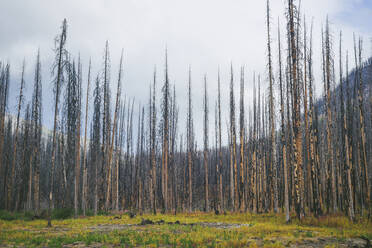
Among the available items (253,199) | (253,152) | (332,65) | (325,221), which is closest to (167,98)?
(253,152)

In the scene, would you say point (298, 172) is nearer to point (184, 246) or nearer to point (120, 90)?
point (184, 246)

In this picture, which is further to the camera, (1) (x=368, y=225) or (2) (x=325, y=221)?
(2) (x=325, y=221)

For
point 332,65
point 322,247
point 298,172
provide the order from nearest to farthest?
point 322,247, point 298,172, point 332,65

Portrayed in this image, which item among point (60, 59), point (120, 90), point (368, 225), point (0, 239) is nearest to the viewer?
point (0, 239)

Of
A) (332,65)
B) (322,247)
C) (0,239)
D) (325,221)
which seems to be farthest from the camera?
(332,65)

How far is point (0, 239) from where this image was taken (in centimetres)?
966

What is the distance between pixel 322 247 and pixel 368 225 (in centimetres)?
671

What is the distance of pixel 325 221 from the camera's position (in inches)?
523

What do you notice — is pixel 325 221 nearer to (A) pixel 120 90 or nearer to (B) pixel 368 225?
(B) pixel 368 225

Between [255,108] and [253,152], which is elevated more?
[255,108]

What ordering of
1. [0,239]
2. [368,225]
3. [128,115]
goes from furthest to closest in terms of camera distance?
1. [128,115]
2. [368,225]
3. [0,239]

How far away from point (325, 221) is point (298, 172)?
2.78 meters

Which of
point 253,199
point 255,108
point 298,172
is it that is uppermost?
point 255,108

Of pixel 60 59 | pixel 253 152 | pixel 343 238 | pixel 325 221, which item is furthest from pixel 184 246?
pixel 253 152
